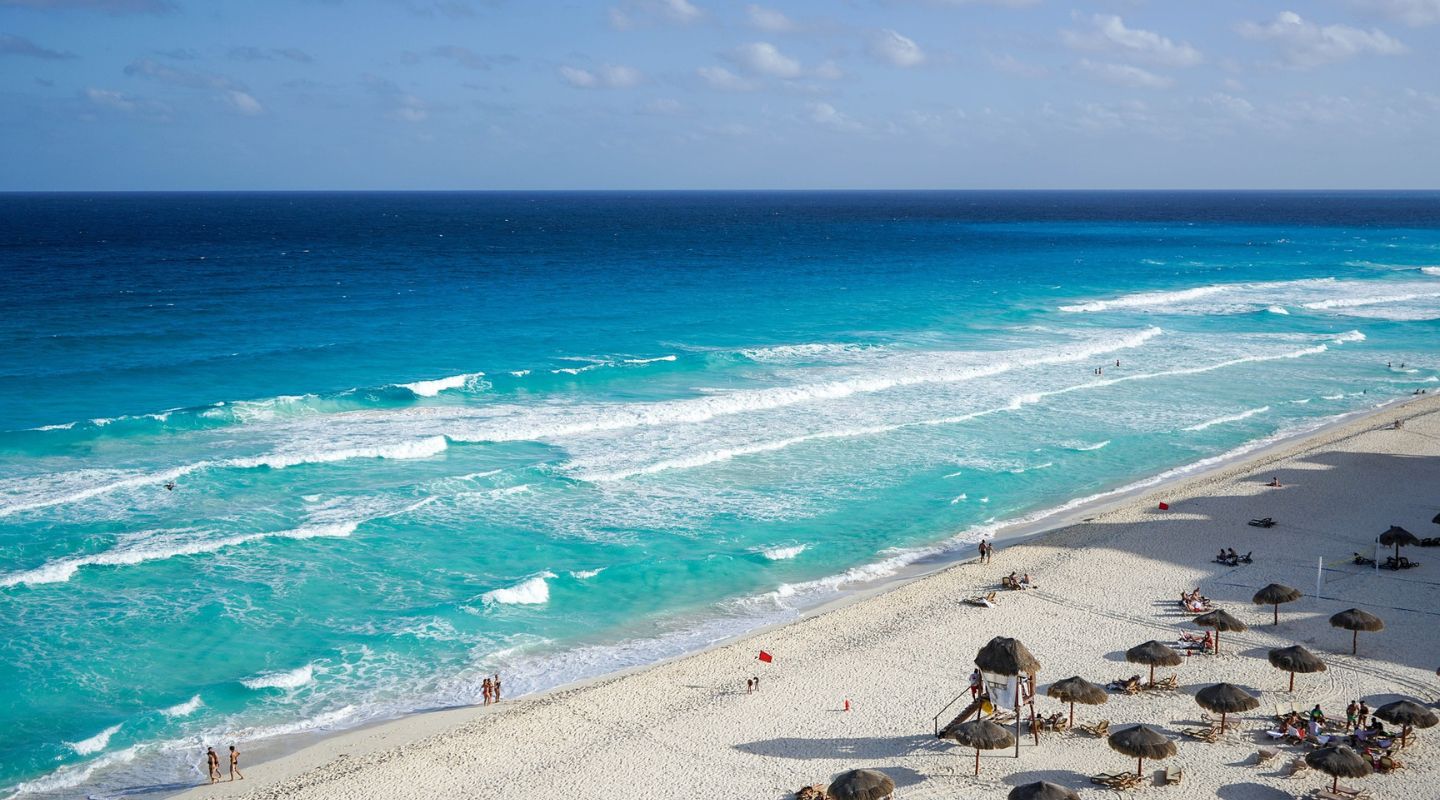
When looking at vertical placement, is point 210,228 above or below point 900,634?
above

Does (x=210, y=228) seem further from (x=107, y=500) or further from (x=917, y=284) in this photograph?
(x=107, y=500)

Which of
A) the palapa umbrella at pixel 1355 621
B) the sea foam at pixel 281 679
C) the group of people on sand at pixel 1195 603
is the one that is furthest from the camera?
the group of people on sand at pixel 1195 603

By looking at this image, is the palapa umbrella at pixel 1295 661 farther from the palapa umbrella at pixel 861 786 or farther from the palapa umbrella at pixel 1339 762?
the palapa umbrella at pixel 861 786

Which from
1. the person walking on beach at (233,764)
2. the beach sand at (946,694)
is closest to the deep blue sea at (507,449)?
the person walking on beach at (233,764)

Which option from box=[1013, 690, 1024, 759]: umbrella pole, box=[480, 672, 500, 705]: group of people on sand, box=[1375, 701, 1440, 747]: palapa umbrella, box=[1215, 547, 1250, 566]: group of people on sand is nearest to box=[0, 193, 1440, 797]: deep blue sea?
box=[480, 672, 500, 705]: group of people on sand

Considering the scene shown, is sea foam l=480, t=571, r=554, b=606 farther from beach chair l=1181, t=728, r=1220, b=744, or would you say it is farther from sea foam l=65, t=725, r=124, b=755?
beach chair l=1181, t=728, r=1220, b=744

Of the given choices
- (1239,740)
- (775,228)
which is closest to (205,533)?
(1239,740)

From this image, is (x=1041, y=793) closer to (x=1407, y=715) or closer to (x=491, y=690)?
(x=1407, y=715)

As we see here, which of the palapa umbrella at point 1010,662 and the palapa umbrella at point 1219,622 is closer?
the palapa umbrella at point 1010,662
